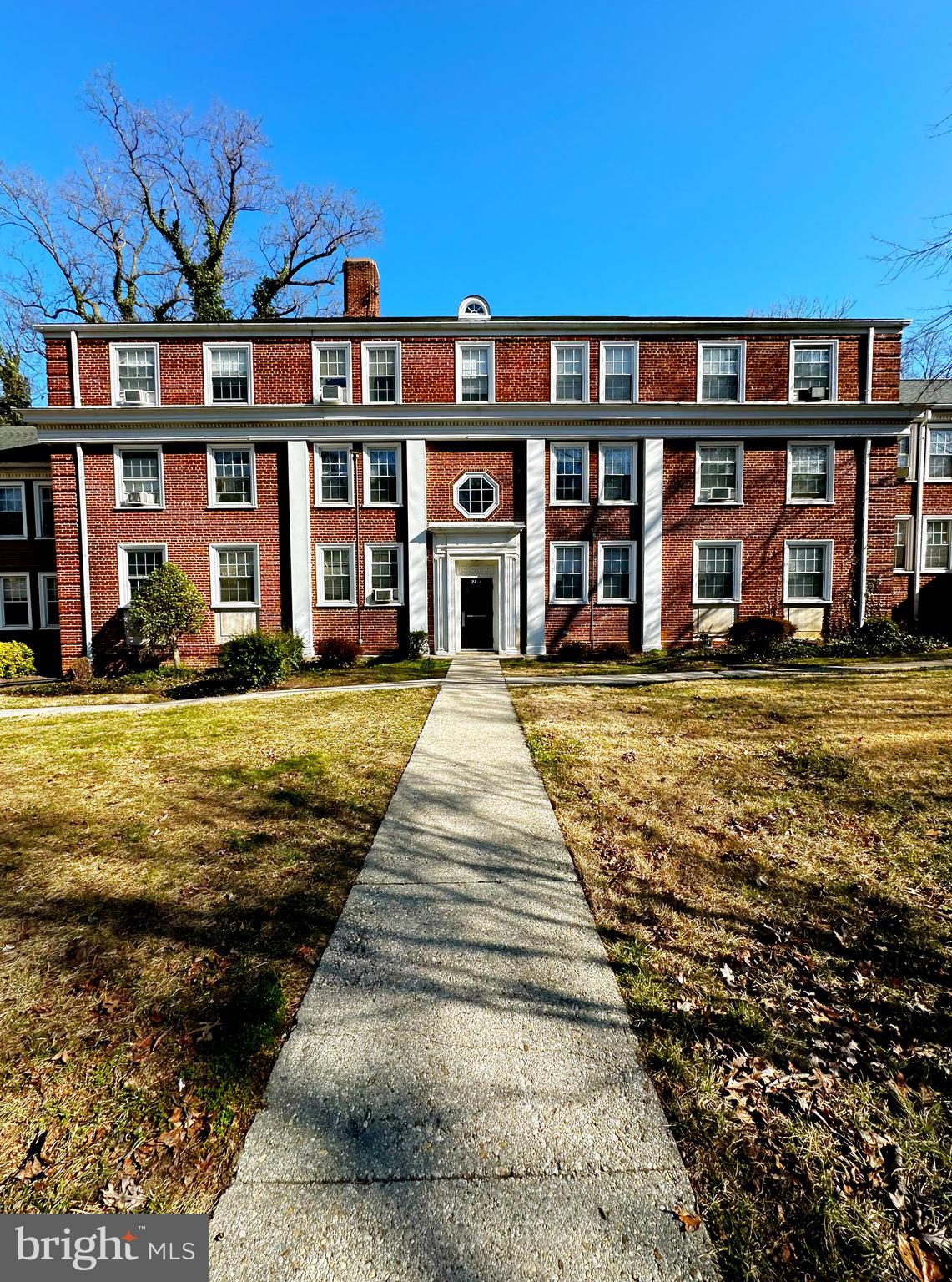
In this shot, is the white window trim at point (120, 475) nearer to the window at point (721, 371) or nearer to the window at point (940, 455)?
the window at point (721, 371)

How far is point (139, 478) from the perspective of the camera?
17.5m

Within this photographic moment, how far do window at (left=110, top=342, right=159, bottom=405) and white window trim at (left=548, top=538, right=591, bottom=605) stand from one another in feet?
42.3

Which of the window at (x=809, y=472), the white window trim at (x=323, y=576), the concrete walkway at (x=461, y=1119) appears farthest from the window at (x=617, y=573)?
the concrete walkway at (x=461, y=1119)

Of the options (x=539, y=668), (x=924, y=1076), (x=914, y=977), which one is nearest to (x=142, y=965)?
(x=924, y=1076)

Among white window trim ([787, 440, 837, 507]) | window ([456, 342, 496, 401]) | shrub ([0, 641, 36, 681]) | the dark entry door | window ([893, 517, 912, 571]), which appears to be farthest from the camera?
window ([893, 517, 912, 571])

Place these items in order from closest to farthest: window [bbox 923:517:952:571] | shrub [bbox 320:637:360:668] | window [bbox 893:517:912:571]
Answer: shrub [bbox 320:637:360:668], window [bbox 893:517:912:571], window [bbox 923:517:952:571]

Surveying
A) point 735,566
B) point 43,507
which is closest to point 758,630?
point 735,566

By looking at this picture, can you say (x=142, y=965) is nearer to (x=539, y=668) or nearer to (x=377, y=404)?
(x=539, y=668)

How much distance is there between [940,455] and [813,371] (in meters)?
8.03

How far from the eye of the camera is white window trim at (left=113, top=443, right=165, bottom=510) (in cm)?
1733

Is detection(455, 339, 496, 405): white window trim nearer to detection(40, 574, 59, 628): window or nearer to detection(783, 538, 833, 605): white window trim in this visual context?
detection(783, 538, 833, 605): white window trim

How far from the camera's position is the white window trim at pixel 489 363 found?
1714cm

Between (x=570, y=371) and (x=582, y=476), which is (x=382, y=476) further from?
(x=570, y=371)

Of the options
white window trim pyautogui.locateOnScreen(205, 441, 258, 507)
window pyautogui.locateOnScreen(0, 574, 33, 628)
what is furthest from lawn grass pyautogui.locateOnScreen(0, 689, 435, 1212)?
window pyautogui.locateOnScreen(0, 574, 33, 628)
